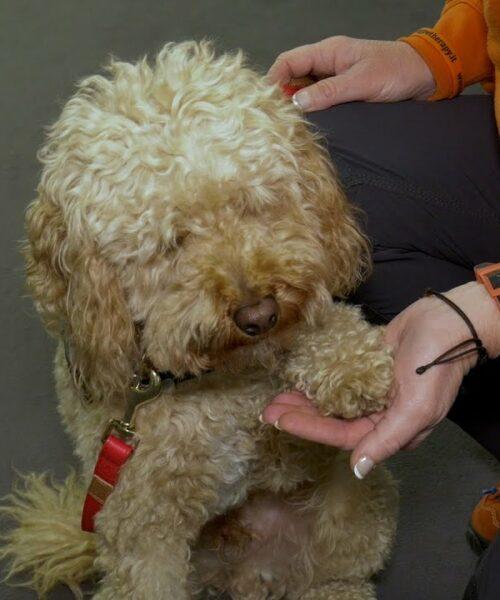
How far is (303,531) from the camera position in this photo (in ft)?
5.10

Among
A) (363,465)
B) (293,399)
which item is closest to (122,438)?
(293,399)

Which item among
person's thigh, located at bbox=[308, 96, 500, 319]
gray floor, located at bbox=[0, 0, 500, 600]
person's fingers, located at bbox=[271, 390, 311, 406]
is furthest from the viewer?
gray floor, located at bbox=[0, 0, 500, 600]

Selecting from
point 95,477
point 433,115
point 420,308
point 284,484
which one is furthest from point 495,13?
point 95,477

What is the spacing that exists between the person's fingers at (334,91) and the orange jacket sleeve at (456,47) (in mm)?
122

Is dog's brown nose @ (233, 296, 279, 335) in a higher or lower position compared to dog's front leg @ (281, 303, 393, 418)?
higher

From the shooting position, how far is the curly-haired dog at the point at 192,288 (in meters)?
1.13

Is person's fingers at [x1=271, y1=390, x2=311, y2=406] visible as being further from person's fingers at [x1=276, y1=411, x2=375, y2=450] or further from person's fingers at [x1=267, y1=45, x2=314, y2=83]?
person's fingers at [x1=267, y1=45, x2=314, y2=83]

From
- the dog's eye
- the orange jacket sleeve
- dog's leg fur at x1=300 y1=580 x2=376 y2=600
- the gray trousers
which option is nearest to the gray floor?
dog's leg fur at x1=300 y1=580 x2=376 y2=600

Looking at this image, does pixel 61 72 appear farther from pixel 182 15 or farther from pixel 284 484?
pixel 284 484

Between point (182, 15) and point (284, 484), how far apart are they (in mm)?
1973

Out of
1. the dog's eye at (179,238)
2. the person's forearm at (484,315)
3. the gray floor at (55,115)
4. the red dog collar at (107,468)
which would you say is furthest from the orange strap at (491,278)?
the gray floor at (55,115)

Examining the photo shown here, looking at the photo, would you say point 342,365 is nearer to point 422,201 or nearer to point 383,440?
point 383,440

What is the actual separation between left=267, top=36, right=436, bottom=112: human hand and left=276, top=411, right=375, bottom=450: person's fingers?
563 mm

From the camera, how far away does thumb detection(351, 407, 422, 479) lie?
114 centimetres
